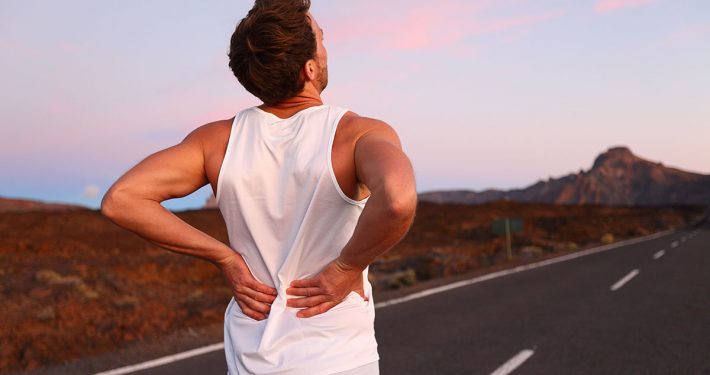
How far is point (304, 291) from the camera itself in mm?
1673

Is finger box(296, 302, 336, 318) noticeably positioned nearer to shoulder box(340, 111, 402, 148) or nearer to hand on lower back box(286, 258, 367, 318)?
hand on lower back box(286, 258, 367, 318)

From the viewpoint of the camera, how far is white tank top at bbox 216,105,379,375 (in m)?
1.63

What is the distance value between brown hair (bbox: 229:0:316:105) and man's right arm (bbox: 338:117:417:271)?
0.89 feet

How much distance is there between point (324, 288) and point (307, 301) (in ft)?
0.22

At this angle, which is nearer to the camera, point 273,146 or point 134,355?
point 273,146

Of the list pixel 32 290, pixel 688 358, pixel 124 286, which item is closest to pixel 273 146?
pixel 688 358

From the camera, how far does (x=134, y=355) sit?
6738 millimetres

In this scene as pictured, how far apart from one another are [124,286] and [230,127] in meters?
12.3

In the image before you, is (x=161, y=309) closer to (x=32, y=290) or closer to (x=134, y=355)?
(x=32, y=290)

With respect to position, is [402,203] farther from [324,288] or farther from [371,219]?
[324,288]

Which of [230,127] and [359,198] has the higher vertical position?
[230,127]

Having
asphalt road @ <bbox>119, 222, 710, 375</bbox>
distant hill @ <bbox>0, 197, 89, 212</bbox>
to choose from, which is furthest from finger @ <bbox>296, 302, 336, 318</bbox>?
distant hill @ <bbox>0, 197, 89, 212</bbox>

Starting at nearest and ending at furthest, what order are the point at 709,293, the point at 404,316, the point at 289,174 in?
the point at 289,174, the point at 404,316, the point at 709,293

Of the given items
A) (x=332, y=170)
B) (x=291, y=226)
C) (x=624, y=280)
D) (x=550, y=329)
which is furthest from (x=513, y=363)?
(x=624, y=280)
